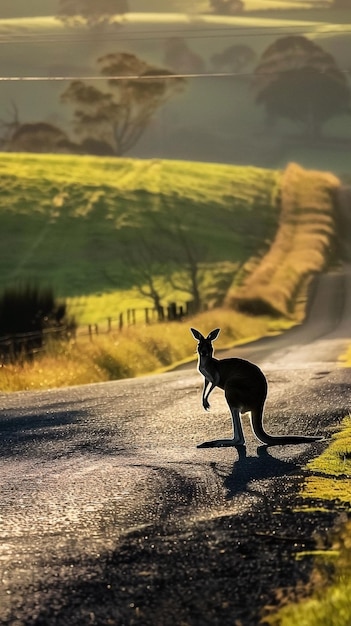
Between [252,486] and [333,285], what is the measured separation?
7.98 m

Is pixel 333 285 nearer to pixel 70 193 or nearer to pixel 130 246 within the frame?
pixel 130 246

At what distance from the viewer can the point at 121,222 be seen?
59.6 ft

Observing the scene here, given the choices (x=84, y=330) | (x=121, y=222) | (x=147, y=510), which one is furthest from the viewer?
(x=121, y=222)

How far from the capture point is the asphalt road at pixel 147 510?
5059 mm

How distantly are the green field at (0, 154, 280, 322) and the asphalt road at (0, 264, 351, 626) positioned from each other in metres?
5.01

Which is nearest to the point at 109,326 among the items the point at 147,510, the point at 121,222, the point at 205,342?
the point at 121,222

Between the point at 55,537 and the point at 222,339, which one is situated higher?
the point at 55,537

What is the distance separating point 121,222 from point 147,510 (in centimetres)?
1193

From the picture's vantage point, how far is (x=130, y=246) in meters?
17.2

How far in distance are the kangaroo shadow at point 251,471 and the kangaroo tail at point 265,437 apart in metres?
0.13

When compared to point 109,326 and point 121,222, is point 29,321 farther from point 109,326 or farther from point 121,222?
point 121,222

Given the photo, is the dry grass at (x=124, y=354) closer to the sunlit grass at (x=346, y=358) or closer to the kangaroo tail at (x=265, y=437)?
the sunlit grass at (x=346, y=358)

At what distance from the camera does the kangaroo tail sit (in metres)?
7.29

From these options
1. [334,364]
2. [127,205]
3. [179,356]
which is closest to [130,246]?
[127,205]
